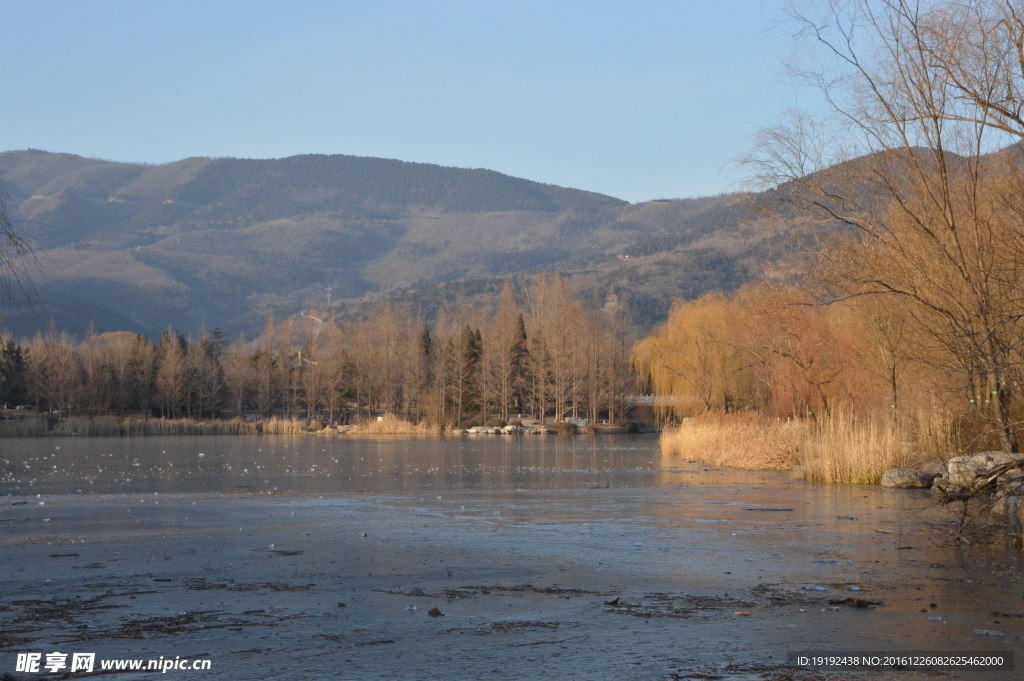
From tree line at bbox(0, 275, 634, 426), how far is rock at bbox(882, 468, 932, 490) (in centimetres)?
5959

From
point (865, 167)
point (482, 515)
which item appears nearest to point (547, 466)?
point (482, 515)

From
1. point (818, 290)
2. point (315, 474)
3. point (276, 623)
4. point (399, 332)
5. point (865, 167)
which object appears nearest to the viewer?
point (276, 623)

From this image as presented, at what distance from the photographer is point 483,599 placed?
9.20 m

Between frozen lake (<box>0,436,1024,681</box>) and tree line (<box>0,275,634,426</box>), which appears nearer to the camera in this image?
frozen lake (<box>0,436,1024,681</box>)

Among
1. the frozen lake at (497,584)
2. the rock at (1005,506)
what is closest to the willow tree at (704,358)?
the rock at (1005,506)

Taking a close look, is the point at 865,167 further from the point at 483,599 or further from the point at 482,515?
the point at 483,599

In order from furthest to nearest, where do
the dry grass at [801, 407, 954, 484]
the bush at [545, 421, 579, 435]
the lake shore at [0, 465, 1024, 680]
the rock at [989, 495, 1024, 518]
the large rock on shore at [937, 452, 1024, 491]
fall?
1. the bush at [545, 421, 579, 435]
2. the dry grass at [801, 407, 954, 484]
3. the large rock on shore at [937, 452, 1024, 491]
4. the rock at [989, 495, 1024, 518]
5. the lake shore at [0, 465, 1024, 680]

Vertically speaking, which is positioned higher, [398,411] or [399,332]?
[399,332]

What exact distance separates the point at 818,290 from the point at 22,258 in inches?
519

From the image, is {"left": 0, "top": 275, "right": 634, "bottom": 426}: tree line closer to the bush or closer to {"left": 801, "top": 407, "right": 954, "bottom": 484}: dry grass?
the bush

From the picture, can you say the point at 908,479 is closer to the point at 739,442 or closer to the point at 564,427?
the point at 739,442

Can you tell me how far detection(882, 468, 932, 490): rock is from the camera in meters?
22.2

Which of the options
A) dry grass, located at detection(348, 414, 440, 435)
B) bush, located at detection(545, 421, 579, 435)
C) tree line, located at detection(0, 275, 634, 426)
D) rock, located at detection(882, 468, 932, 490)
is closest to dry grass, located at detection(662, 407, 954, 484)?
rock, located at detection(882, 468, 932, 490)

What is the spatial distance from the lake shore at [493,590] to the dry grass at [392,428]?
61.5 meters
